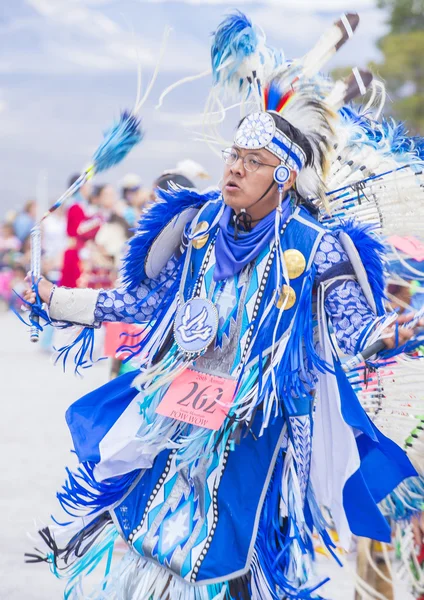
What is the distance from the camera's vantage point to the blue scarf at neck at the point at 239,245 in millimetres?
2916

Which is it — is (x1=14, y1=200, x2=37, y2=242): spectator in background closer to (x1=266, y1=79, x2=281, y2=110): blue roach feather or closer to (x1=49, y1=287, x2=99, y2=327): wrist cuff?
(x1=49, y1=287, x2=99, y2=327): wrist cuff

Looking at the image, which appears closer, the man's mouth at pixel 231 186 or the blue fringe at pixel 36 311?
the man's mouth at pixel 231 186

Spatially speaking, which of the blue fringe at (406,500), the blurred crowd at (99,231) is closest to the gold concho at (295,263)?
the blue fringe at (406,500)

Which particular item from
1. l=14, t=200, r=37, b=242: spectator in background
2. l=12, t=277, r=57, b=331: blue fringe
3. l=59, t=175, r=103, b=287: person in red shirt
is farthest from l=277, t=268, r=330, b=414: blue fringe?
l=14, t=200, r=37, b=242: spectator in background

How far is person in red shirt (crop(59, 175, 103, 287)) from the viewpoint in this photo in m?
8.96

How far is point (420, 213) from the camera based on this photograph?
3172mm

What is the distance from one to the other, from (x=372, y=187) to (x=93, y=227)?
6006mm

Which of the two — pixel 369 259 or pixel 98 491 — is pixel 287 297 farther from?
pixel 98 491

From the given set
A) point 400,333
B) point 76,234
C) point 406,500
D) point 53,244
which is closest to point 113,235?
point 76,234

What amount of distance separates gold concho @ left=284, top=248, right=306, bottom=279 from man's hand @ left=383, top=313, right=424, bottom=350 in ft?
1.05

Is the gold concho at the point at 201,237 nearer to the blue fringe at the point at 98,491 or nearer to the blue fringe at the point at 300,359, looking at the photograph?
the blue fringe at the point at 300,359

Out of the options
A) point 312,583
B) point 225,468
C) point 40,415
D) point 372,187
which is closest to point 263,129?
point 372,187

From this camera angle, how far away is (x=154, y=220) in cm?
316

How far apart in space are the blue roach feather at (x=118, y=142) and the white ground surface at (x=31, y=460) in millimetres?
1506
